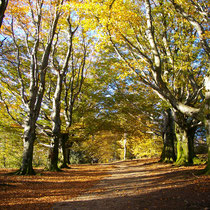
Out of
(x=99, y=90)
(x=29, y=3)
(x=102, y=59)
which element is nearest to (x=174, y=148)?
(x=99, y=90)

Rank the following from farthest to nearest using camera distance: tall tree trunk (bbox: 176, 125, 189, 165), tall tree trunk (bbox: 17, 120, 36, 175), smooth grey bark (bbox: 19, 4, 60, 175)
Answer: tall tree trunk (bbox: 176, 125, 189, 165) < smooth grey bark (bbox: 19, 4, 60, 175) < tall tree trunk (bbox: 17, 120, 36, 175)

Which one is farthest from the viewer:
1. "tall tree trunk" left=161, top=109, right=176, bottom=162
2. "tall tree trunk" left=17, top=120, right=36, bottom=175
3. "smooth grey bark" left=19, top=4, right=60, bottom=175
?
"tall tree trunk" left=161, top=109, right=176, bottom=162

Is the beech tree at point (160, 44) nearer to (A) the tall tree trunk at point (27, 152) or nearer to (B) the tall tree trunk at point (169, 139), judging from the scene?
(B) the tall tree trunk at point (169, 139)

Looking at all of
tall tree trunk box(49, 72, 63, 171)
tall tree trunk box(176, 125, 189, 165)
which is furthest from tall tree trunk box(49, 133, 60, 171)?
tall tree trunk box(176, 125, 189, 165)

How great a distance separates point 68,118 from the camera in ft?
55.1

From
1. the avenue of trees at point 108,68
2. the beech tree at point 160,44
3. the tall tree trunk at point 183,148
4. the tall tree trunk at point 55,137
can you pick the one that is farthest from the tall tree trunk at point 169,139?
the tall tree trunk at point 55,137

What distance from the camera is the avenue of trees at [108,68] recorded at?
8.16 m

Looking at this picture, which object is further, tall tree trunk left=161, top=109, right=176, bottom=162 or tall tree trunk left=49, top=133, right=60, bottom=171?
tall tree trunk left=161, top=109, right=176, bottom=162

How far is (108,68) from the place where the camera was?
1520 centimetres

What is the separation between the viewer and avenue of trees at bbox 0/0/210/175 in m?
8.16

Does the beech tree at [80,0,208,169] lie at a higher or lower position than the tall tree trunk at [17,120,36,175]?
higher

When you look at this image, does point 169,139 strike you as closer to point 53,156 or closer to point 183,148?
point 183,148

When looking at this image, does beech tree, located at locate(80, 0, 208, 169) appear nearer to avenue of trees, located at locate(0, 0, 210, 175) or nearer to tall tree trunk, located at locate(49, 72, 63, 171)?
avenue of trees, located at locate(0, 0, 210, 175)

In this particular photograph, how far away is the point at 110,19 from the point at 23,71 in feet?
37.1
